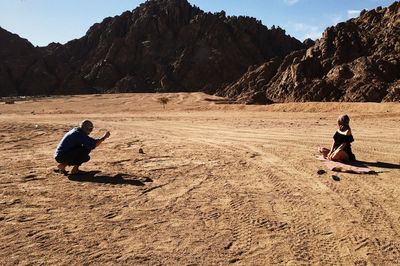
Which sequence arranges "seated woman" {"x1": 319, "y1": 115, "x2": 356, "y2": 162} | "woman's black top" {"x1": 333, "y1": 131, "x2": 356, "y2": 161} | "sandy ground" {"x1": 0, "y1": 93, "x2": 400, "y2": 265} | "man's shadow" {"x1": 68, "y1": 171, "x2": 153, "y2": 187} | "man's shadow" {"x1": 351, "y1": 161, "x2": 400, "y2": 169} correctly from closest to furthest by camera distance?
"sandy ground" {"x1": 0, "y1": 93, "x2": 400, "y2": 265}, "man's shadow" {"x1": 68, "y1": 171, "x2": 153, "y2": 187}, "man's shadow" {"x1": 351, "y1": 161, "x2": 400, "y2": 169}, "seated woman" {"x1": 319, "y1": 115, "x2": 356, "y2": 162}, "woman's black top" {"x1": 333, "y1": 131, "x2": 356, "y2": 161}

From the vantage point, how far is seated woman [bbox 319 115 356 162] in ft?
29.6

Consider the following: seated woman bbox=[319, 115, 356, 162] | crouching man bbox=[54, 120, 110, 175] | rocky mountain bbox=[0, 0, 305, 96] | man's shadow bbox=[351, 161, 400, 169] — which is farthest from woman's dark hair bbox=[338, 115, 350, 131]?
rocky mountain bbox=[0, 0, 305, 96]

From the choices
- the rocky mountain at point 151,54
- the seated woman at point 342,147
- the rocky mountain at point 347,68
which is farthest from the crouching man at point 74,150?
the rocky mountain at point 151,54

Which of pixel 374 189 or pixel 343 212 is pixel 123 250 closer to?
pixel 343 212

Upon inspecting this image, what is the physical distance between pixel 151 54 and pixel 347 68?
44018mm

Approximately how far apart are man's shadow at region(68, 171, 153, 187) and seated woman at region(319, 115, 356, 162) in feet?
12.7

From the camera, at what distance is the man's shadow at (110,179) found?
7.58m

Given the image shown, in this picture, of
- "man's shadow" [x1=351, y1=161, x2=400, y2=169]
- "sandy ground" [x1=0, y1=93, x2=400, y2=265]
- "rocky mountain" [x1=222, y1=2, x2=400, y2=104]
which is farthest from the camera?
"rocky mountain" [x1=222, y1=2, x2=400, y2=104]

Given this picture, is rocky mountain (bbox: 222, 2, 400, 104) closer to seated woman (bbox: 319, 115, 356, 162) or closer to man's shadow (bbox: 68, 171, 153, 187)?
seated woman (bbox: 319, 115, 356, 162)

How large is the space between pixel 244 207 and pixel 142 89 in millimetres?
60641

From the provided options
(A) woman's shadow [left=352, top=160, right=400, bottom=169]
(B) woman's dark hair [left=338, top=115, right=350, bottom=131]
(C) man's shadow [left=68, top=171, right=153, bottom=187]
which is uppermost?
(B) woman's dark hair [left=338, top=115, right=350, bottom=131]

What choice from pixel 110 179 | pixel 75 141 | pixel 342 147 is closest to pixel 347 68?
pixel 342 147

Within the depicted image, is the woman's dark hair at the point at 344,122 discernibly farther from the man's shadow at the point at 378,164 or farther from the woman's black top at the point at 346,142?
the man's shadow at the point at 378,164

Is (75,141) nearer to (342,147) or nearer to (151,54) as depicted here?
(342,147)
